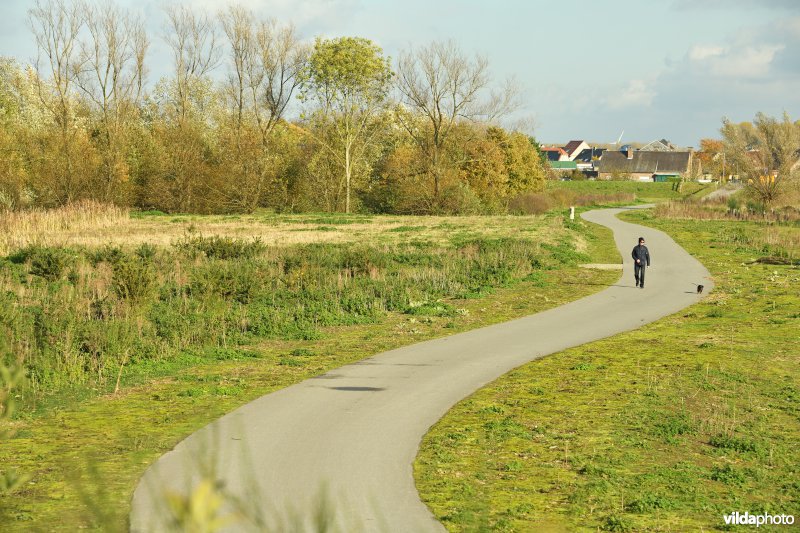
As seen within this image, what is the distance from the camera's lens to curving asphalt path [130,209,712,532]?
8047mm

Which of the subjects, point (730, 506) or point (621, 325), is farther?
point (621, 325)

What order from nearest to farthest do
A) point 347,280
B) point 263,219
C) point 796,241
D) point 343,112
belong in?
point 347,280, point 796,241, point 263,219, point 343,112

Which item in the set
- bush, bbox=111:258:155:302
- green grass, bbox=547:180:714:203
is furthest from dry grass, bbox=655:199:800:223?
green grass, bbox=547:180:714:203

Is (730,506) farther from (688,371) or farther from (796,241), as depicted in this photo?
(796,241)

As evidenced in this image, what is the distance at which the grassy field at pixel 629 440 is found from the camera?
845 centimetres

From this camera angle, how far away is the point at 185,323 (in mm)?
17141

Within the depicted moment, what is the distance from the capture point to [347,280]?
912 inches

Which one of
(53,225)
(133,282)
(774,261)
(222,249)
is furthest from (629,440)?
(53,225)

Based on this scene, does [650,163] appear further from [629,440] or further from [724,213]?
[629,440]

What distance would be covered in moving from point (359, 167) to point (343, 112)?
4.70 meters

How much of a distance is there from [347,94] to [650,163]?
354 ft

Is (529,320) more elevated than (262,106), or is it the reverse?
(262,106)

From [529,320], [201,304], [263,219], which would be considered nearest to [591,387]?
[529,320]

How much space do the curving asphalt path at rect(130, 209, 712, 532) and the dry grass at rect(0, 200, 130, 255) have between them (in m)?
18.4
